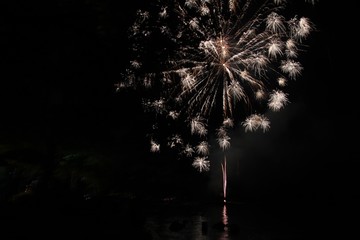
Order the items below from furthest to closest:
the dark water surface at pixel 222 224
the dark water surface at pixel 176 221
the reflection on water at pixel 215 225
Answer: the dark water surface at pixel 222 224
the reflection on water at pixel 215 225
the dark water surface at pixel 176 221

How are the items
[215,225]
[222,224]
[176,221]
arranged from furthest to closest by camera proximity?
[215,225], [222,224], [176,221]

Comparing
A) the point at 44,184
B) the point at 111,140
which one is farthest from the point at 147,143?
the point at 44,184

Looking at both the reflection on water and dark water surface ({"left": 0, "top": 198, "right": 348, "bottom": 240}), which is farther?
the reflection on water

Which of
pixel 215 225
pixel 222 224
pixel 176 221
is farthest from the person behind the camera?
pixel 215 225

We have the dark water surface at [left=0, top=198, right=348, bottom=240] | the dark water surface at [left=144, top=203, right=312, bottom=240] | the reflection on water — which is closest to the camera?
the dark water surface at [left=0, top=198, right=348, bottom=240]

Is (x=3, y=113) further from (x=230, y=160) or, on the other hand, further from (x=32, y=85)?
(x=230, y=160)

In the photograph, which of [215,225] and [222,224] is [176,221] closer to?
[215,225]

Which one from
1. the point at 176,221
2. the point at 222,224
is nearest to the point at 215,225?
the point at 222,224

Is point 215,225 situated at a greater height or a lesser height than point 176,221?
lesser

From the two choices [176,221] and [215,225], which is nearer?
[176,221]
